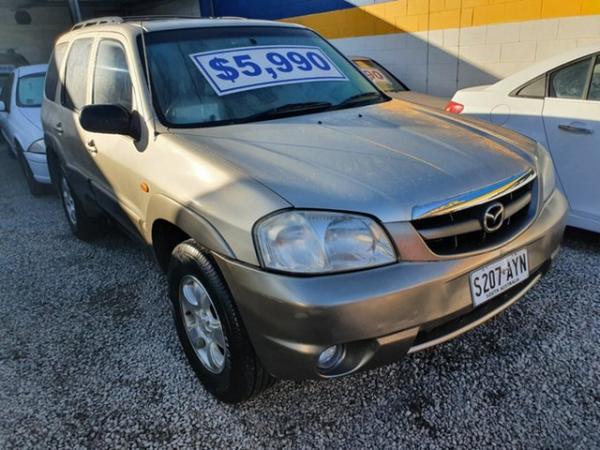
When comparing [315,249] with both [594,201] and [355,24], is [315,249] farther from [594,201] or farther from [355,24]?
[355,24]

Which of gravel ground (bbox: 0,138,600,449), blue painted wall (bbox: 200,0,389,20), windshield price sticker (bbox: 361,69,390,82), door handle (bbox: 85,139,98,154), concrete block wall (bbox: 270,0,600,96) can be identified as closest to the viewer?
gravel ground (bbox: 0,138,600,449)

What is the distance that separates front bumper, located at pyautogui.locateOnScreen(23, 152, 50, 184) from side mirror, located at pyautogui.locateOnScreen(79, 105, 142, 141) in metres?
3.46

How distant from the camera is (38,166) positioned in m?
5.54

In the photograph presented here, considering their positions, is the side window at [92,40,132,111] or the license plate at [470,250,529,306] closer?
the license plate at [470,250,529,306]

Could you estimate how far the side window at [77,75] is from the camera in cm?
342

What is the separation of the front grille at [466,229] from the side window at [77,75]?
2652mm

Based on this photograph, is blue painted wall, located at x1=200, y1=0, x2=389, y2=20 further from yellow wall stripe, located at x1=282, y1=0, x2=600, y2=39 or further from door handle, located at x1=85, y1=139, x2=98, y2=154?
door handle, located at x1=85, y1=139, x2=98, y2=154

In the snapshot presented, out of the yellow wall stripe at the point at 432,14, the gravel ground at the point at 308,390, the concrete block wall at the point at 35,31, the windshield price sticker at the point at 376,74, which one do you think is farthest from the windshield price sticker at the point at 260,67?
the concrete block wall at the point at 35,31

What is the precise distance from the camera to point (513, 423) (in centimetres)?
206

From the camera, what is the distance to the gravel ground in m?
2.07

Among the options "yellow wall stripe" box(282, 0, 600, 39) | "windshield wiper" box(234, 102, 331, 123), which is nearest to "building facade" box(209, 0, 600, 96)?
"yellow wall stripe" box(282, 0, 600, 39)

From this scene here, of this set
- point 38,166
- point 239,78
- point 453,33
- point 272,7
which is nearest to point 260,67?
point 239,78

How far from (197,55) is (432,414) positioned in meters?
2.15

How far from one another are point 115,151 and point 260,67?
0.94m
